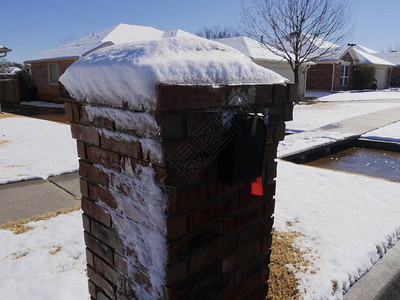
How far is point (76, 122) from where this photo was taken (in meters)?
1.51

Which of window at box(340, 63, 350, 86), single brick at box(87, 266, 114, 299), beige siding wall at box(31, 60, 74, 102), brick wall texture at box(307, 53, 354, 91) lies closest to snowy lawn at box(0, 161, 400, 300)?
single brick at box(87, 266, 114, 299)

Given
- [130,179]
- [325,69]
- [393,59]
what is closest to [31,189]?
[130,179]

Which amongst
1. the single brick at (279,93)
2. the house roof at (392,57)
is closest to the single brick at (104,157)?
the single brick at (279,93)

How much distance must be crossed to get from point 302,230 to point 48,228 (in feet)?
8.19

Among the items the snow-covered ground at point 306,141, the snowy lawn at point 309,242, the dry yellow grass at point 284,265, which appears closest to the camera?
the dry yellow grass at point 284,265

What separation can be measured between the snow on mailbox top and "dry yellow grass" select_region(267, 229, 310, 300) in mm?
1493

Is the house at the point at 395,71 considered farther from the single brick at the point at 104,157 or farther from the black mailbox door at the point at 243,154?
the single brick at the point at 104,157

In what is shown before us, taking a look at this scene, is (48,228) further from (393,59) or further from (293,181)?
(393,59)

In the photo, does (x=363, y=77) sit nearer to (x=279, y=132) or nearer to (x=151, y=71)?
(x=279, y=132)

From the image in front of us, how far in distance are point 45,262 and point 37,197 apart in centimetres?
172

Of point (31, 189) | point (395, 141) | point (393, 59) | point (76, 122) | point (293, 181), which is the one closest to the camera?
point (76, 122)

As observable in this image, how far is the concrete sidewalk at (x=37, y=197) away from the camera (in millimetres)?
3660

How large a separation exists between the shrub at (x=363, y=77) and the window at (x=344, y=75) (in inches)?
49.8

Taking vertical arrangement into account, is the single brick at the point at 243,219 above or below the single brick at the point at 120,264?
above
